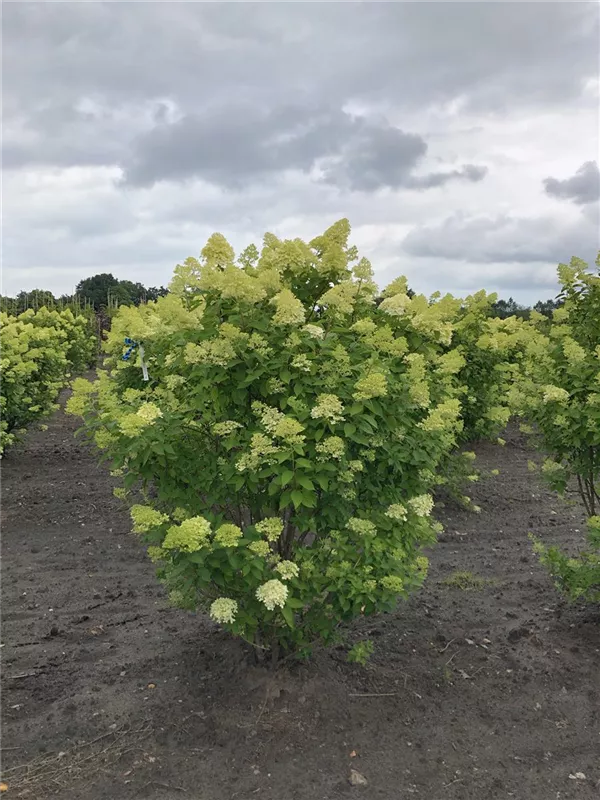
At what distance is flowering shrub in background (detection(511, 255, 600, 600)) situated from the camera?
4023 millimetres

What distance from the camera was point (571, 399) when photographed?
424 centimetres

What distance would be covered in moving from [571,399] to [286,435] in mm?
2277

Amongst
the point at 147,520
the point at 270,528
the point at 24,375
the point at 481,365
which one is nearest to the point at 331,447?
the point at 270,528

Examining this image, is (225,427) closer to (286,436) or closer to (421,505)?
(286,436)

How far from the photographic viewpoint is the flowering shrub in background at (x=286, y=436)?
2.92 metres

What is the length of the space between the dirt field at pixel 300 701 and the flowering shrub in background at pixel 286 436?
487 millimetres

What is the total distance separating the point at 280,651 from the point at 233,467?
1359 millimetres

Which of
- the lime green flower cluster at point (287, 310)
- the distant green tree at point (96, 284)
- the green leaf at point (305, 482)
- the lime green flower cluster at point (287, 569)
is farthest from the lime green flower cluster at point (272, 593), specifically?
the distant green tree at point (96, 284)

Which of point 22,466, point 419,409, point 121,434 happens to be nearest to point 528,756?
point 419,409

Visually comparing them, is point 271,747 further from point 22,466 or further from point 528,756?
point 22,466

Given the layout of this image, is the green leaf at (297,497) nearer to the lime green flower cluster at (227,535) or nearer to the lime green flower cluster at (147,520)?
the lime green flower cluster at (227,535)

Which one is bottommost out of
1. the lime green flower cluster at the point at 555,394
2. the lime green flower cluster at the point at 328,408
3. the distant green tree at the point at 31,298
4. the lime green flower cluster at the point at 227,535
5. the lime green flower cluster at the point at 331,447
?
the lime green flower cluster at the point at 227,535

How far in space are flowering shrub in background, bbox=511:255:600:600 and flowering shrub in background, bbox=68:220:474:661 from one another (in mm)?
967

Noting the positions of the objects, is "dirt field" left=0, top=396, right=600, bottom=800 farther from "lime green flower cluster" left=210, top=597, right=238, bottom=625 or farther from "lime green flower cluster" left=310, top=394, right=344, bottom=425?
"lime green flower cluster" left=310, top=394, right=344, bottom=425
